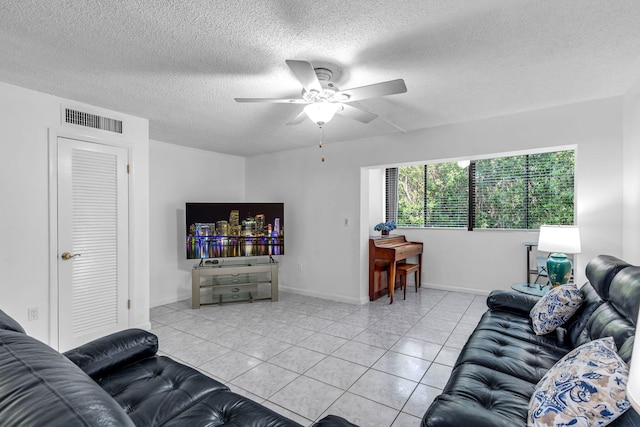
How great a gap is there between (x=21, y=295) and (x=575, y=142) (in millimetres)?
5136

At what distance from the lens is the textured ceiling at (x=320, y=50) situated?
5.26 ft

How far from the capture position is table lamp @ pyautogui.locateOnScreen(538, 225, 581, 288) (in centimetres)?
273

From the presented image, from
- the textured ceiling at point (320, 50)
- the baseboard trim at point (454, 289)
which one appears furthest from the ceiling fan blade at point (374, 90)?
the baseboard trim at point (454, 289)

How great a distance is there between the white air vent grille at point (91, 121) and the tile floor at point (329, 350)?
88.2 inches

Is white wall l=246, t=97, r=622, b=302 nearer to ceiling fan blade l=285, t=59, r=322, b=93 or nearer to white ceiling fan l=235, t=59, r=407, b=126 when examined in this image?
white ceiling fan l=235, t=59, r=407, b=126

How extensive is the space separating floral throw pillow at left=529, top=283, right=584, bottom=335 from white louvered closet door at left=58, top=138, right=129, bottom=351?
3823 mm

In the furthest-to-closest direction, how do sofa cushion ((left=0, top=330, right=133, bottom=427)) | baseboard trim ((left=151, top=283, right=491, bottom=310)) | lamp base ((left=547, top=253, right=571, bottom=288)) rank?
baseboard trim ((left=151, top=283, right=491, bottom=310))
lamp base ((left=547, top=253, right=571, bottom=288))
sofa cushion ((left=0, top=330, right=133, bottom=427))

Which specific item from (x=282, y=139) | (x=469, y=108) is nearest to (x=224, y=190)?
(x=282, y=139)

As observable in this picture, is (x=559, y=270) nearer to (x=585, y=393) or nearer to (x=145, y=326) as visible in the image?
(x=585, y=393)

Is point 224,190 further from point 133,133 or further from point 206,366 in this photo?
point 206,366

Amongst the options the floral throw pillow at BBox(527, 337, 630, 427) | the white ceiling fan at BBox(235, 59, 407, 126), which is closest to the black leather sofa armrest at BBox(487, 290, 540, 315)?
the floral throw pillow at BBox(527, 337, 630, 427)

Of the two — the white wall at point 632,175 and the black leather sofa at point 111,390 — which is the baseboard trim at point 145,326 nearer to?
the black leather sofa at point 111,390

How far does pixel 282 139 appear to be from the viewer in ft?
14.3

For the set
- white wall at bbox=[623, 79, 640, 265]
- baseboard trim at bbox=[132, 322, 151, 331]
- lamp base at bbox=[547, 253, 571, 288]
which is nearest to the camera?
white wall at bbox=[623, 79, 640, 265]
